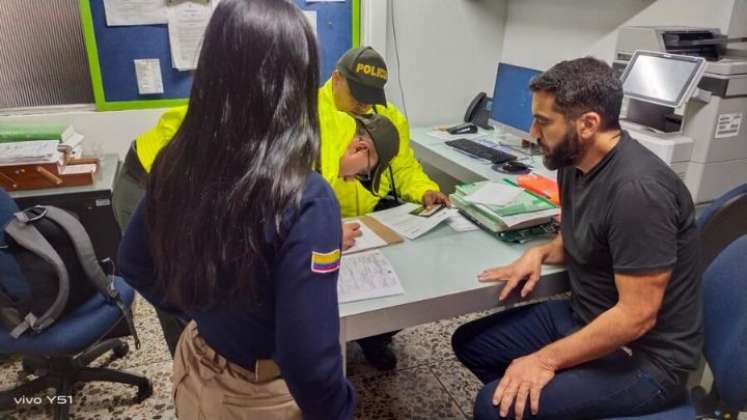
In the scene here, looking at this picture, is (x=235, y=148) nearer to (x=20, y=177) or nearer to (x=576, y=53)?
(x=20, y=177)

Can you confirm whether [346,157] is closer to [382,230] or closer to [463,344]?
[382,230]

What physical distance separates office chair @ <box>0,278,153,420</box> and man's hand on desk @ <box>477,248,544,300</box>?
1.27 metres

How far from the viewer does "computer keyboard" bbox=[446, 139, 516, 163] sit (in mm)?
2555

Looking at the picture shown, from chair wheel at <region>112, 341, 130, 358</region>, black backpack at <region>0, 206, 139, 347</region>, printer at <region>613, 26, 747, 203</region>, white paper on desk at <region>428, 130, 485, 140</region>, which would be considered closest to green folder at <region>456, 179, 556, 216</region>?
printer at <region>613, 26, 747, 203</region>

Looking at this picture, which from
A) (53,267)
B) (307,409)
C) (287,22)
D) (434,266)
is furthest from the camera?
(53,267)

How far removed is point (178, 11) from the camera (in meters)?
2.63

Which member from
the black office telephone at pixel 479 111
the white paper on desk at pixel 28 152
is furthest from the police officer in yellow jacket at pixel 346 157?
the black office telephone at pixel 479 111

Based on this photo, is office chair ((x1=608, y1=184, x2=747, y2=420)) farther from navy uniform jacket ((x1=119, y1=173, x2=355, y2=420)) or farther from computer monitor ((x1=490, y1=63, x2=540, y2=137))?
computer monitor ((x1=490, y1=63, x2=540, y2=137))

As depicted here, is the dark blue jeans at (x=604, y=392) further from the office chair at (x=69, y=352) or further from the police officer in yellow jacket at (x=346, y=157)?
the office chair at (x=69, y=352)

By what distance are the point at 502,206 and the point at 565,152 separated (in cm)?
38

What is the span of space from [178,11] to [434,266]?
6.40 feet

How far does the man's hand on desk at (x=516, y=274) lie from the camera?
1.44 meters

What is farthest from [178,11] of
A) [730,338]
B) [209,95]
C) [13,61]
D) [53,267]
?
[730,338]

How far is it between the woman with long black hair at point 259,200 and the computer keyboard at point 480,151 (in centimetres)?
184
